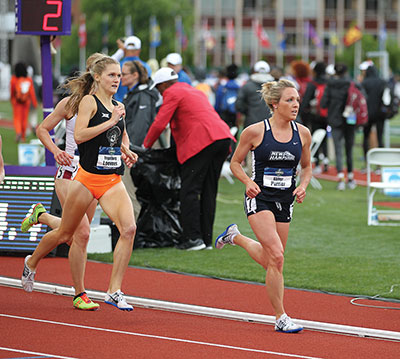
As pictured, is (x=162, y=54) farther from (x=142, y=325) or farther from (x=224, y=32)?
(x=142, y=325)

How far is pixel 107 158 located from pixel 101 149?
88 mm

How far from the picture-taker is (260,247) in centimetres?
771

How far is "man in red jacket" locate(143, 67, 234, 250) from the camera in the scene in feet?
36.6

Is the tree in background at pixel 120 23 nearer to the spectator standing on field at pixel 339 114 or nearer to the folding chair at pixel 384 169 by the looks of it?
the spectator standing on field at pixel 339 114

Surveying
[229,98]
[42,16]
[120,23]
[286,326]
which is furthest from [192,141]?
[120,23]

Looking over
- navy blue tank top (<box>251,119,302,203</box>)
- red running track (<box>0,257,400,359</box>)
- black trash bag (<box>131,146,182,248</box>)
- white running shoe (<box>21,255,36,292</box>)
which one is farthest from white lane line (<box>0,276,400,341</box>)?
black trash bag (<box>131,146,182,248</box>)

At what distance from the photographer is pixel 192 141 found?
37.0ft

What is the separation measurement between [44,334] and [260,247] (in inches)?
73.9

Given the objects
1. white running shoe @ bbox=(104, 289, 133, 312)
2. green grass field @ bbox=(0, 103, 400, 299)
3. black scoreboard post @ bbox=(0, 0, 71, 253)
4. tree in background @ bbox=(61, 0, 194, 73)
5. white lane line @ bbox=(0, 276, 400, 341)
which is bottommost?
green grass field @ bbox=(0, 103, 400, 299)

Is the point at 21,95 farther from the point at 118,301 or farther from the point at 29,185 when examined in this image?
the point at 118,301

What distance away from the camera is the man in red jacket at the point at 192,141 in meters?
11.2

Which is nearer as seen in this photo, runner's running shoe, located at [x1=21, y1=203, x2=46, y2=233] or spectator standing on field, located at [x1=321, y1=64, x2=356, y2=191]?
runner's running shoe, located at [x1=21, y1=203, x2=46, y2=233]

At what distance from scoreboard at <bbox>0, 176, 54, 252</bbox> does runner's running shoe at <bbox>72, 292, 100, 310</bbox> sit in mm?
2723

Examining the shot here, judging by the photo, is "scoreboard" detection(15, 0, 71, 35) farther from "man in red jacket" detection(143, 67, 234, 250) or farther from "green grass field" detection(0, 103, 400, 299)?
"green grass field" detection(0, 103, 400, 299)
